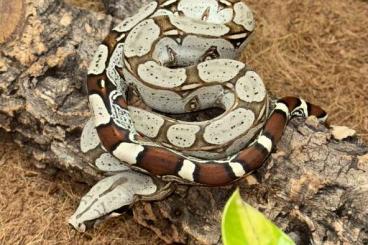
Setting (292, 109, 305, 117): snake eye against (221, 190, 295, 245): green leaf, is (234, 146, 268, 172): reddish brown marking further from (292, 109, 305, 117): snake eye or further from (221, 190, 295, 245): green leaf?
(221, 190, 295, 245): green leaf

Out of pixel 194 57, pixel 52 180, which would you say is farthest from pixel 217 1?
pixel 52 180

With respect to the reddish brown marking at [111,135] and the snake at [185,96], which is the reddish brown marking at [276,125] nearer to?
the snake at [185,96]

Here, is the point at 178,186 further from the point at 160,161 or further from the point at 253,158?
the point at 253,158

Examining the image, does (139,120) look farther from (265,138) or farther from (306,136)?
(306,136)

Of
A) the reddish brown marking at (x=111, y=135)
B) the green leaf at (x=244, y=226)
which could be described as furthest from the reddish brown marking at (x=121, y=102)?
the green leaf at (x=244, y=226)

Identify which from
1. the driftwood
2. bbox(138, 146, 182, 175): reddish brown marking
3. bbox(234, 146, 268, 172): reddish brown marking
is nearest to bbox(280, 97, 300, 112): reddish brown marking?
the driftwood

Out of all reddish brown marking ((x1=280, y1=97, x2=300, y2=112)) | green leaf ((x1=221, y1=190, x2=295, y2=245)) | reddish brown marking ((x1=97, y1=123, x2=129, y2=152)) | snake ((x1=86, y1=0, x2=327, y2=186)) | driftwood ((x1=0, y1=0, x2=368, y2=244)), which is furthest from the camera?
reddish brown marking ((x1=280, y1=97, x2=300, y2=112))
